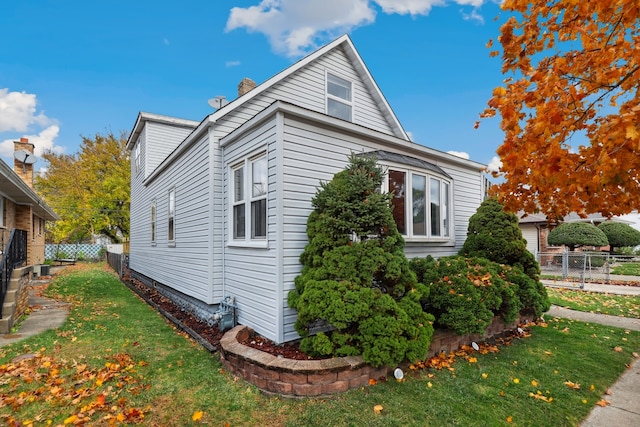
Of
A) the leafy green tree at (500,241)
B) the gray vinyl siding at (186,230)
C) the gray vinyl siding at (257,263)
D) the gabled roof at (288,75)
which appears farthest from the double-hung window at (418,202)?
the gray vinyl siding at (186,230)

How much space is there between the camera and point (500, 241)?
292 inches

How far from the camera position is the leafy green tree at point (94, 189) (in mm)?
24594

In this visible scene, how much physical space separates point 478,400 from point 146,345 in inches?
205

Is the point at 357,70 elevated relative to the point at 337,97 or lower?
elevated

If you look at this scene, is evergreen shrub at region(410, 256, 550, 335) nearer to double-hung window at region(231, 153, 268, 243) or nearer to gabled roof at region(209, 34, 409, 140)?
double-hung window at region(231, 153, 268, 243)

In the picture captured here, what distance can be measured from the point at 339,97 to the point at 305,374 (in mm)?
7810

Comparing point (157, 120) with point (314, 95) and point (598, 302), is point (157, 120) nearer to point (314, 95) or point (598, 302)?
point (314, 95)

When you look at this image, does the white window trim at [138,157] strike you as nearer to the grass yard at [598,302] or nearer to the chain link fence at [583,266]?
the grass yard at [598,302]

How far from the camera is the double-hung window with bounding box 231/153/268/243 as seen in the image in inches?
226

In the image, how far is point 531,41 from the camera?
3658 millimetres

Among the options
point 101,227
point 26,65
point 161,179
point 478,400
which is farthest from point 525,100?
point 101,227

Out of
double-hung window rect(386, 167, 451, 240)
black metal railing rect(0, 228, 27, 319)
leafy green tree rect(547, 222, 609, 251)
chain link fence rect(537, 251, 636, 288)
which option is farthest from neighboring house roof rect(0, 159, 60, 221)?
leafy green tree rect(547, 222, 609, 251)

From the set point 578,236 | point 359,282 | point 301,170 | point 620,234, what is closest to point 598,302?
point 359,282

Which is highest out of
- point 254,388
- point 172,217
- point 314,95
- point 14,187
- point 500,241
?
point 314,95
